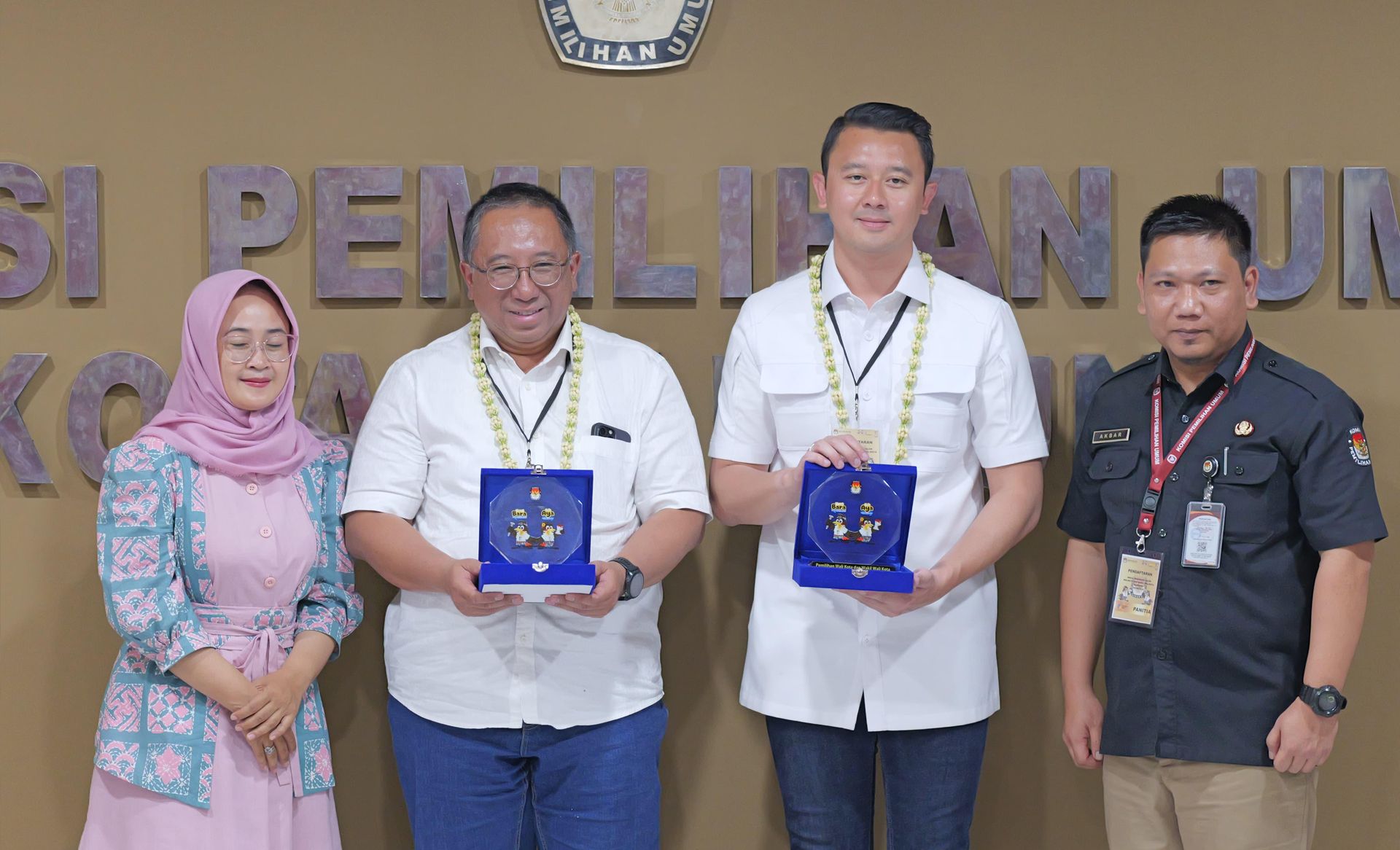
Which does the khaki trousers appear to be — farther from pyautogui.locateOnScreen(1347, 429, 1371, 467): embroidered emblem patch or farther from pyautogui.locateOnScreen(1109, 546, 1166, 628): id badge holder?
pyautogui.locateOnScreen(1347, 429, 1371, 467): embroidered emblem patch

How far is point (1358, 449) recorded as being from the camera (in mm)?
2316

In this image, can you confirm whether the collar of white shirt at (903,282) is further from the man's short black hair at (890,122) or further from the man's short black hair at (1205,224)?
the man's short black hair at (1205,224)

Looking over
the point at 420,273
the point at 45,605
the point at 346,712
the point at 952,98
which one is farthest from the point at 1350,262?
the point at 45,605

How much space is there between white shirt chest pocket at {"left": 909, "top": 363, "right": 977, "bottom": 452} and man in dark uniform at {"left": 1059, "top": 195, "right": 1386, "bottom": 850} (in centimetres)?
37

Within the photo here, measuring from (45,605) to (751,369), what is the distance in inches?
80.8

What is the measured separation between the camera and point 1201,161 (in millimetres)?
3029

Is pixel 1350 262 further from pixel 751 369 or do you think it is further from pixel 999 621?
pixel 751 369

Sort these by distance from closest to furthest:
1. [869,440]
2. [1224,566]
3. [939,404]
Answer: [1224,566]
[869,440]
[939,404]

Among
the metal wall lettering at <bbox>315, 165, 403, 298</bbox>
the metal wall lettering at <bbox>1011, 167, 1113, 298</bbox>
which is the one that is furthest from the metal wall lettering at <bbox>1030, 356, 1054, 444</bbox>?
the metal wall lettering at <bbox>315, 165, 403, 298</bbox>

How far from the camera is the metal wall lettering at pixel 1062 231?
2990 mm

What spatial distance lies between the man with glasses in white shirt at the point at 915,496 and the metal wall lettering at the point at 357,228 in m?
1.08

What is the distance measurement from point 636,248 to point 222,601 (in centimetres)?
135

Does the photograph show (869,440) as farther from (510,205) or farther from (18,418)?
(18,418)

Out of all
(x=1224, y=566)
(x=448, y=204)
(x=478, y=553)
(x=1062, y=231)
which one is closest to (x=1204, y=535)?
(x=1224, y=566)
